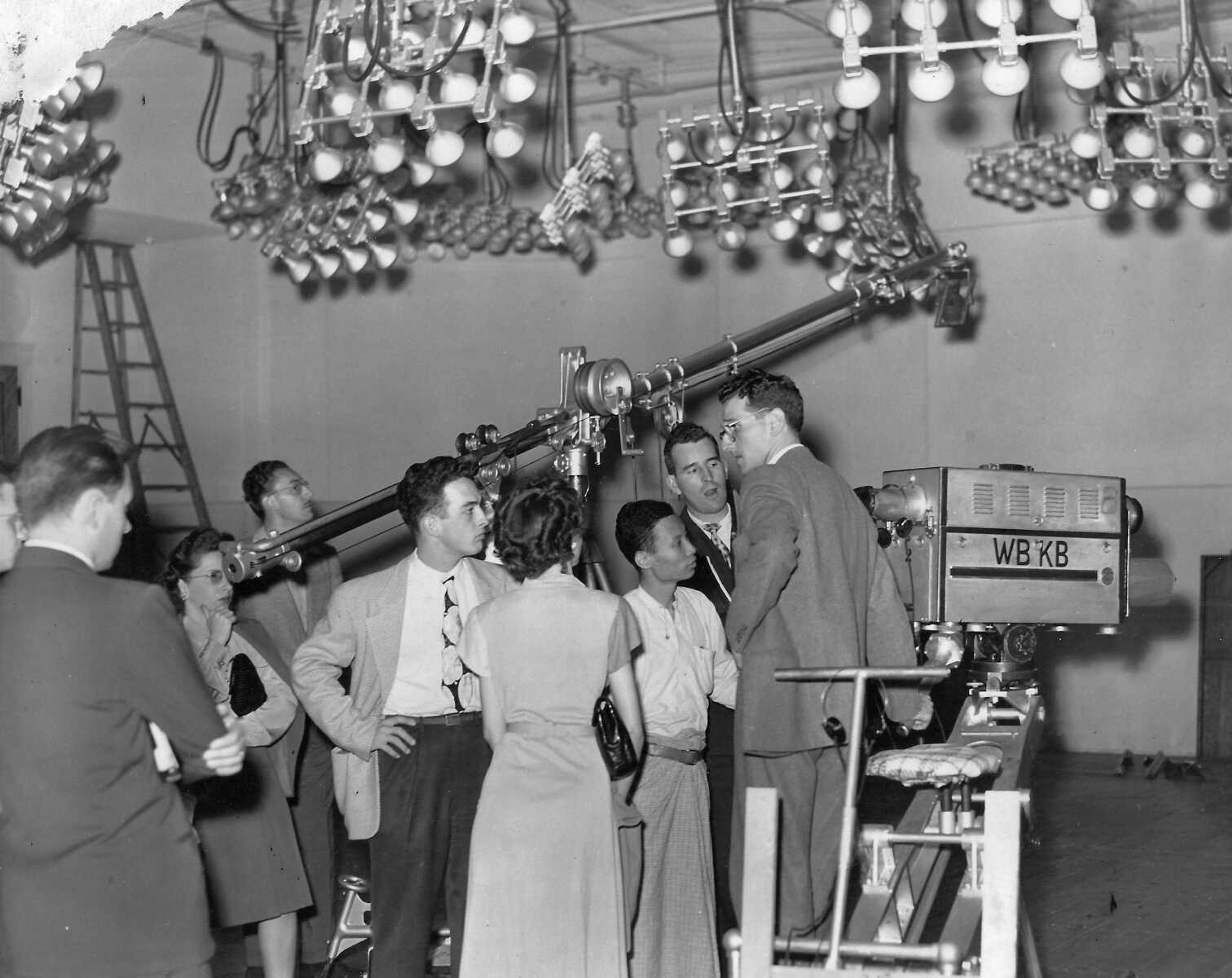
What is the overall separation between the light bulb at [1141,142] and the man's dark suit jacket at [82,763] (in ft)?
17.4

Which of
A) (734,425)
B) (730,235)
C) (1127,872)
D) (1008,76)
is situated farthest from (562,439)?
(730,235)

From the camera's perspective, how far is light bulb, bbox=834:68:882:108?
15.8 ft

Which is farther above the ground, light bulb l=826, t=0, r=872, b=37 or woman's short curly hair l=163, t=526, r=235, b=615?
light bulb l=826, t=0, r=872, b=37

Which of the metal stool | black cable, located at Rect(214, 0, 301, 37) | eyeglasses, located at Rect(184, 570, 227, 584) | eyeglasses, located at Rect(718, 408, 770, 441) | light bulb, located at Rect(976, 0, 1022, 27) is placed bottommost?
the metal stool

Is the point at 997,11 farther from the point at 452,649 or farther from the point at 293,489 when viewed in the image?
the point at 293,489

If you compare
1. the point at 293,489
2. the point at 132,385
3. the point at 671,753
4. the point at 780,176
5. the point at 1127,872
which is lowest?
the point at 1127,872

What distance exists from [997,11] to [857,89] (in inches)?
19.4

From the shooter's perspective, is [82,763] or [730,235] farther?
[730,235]

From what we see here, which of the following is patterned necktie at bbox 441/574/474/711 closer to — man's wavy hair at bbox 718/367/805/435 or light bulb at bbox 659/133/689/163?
man's wavy hair at bbox 718/367/805/435

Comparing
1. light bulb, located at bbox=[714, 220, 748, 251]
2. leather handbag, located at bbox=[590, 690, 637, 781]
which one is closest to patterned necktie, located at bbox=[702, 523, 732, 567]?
leather handbag, located at bbox=[590, 690, 637, 781]

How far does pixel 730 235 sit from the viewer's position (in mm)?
7770

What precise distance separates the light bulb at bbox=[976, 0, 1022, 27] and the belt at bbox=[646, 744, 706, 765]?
2.43m

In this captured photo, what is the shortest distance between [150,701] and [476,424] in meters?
8.18

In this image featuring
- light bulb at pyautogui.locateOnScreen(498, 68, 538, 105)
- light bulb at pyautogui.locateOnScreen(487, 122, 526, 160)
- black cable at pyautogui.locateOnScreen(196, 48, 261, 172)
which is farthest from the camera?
black cable at pyautogui.locateOnScreen(196, 48, 261, 172)
